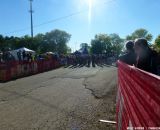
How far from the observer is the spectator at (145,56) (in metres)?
5.75

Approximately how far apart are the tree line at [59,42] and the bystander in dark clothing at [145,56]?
95.7m

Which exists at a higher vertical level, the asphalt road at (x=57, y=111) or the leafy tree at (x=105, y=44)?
the leafy tree at (x=105, y=44)

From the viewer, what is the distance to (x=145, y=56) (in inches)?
228

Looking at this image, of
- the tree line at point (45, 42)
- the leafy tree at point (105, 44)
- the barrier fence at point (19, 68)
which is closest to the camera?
the barrier fence at point (19, 68)

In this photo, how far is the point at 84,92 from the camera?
1365 centimetres

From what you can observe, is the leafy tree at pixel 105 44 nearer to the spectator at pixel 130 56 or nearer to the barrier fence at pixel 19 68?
the barrier fence at pixel 19 68

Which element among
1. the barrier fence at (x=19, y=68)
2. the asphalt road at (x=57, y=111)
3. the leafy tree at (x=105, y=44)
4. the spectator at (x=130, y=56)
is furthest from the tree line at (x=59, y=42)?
the spectator at (x=130, y=56)

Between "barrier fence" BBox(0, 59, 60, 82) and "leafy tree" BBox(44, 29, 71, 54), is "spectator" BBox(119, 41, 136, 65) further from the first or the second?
"leafy tree" BBox(44, 29, 71, 54)

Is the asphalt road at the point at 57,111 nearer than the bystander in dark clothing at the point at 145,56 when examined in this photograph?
No

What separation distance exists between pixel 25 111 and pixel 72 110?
1.36 m

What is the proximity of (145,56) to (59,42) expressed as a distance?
136585 millimetres

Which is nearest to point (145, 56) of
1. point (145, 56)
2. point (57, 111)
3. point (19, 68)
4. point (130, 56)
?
point (145, 56)

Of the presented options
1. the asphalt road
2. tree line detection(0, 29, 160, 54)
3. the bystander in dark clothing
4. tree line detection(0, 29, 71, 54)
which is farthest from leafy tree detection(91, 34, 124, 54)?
the bystander in dark clothing

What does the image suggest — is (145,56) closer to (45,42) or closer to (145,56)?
(145,56)
